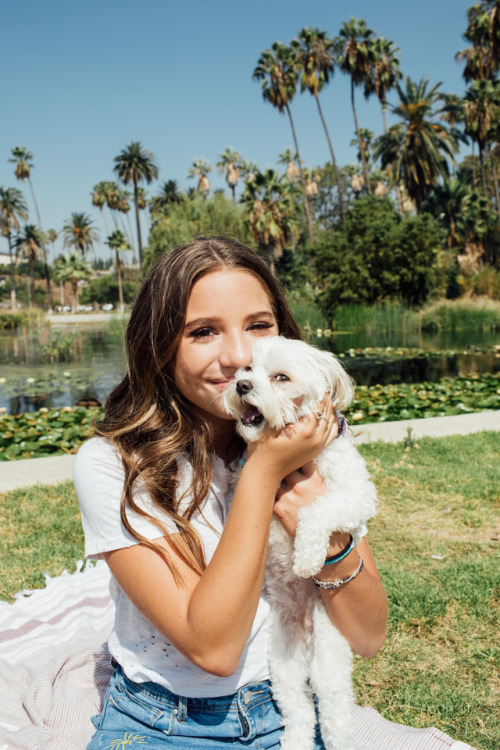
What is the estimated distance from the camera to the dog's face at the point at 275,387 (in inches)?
69.9

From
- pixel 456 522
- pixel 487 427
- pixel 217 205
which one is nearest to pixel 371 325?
pixel 217 205

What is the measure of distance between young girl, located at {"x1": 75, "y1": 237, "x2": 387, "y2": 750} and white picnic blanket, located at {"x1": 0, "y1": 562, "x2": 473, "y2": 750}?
0.34m

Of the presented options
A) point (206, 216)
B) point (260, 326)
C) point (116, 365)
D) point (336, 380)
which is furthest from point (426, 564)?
point (206, 216)

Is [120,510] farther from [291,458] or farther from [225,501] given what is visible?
[291,458]

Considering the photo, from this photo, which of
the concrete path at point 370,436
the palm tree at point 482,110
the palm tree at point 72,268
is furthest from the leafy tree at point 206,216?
the palm tree at point 72,268

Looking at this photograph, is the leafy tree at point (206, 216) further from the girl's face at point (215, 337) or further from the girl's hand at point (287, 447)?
the girl's hand at point (287, 447)

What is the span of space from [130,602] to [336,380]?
3.26 feet

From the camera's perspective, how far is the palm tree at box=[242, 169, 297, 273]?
3662 centimetres

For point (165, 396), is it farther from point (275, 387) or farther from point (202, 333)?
point (275, 387)

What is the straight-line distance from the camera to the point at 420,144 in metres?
37.9

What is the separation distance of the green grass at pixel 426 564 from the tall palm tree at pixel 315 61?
37676 millimetres

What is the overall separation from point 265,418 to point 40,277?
408 ft

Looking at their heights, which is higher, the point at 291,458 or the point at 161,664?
the point at 291,458

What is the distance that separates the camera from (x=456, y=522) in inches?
201
